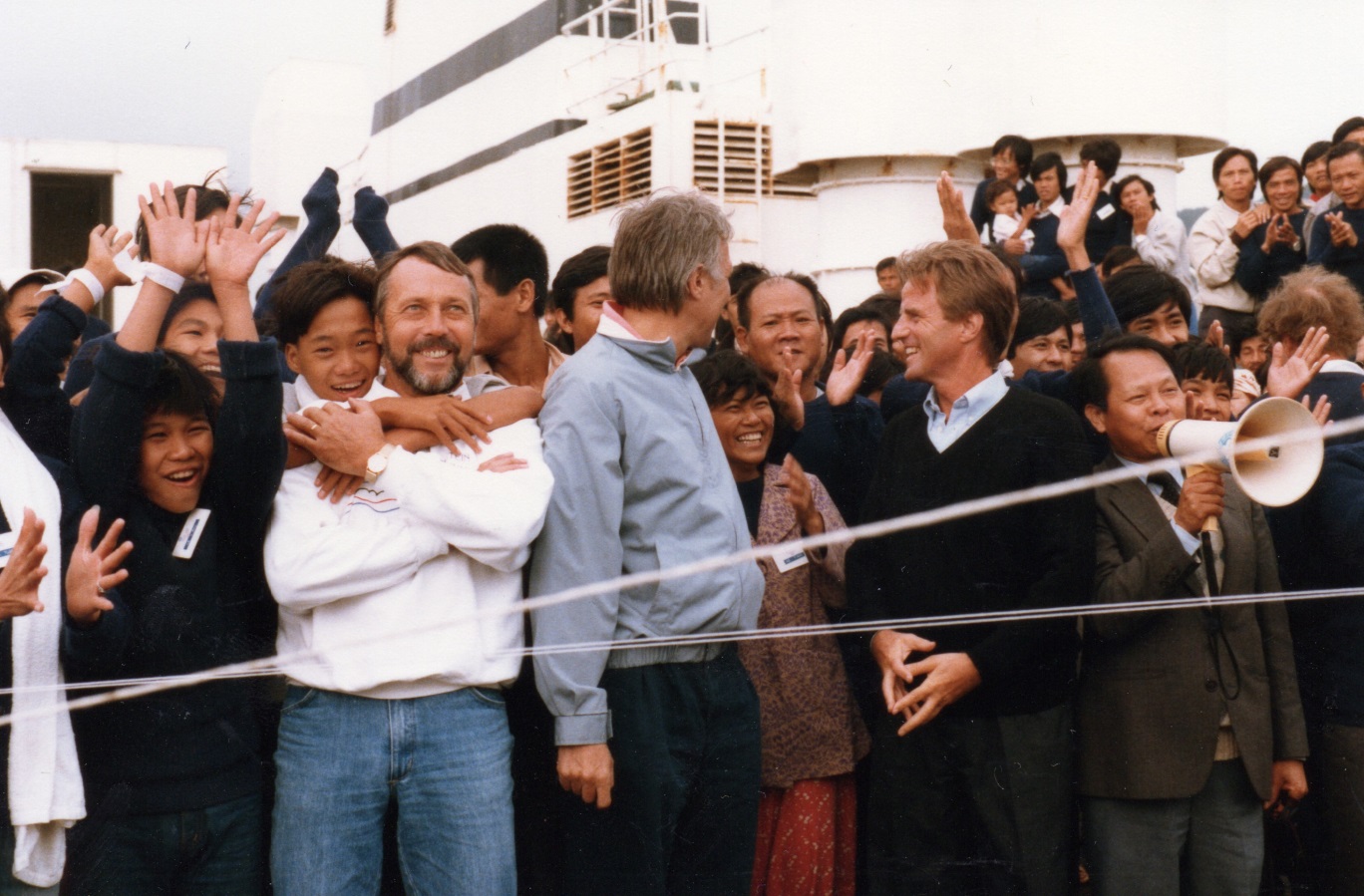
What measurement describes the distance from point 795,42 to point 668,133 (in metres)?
0.94

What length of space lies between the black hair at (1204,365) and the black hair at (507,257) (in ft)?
4.70

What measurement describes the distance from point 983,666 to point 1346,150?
9.56ft

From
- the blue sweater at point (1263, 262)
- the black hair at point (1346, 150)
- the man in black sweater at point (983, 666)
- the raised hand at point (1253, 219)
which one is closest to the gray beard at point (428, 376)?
the man in black sweater at point (983, 666)

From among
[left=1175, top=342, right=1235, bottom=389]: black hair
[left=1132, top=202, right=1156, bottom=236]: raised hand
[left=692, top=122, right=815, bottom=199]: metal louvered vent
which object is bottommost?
[left=1175, top=342, right=1235, bottom=389]: black hair

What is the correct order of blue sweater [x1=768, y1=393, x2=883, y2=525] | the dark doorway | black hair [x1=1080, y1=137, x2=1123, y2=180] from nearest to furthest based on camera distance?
blue sweater [x1=768, y1=393, x2=883, y2=525], the dark doorway, black hair [x1=1080, y1=137, x2=1123, y2=180]

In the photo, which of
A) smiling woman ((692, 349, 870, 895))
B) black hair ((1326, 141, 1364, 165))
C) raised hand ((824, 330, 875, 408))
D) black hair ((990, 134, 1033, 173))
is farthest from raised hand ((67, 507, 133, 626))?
black hair ((990, 134, 1033, 173))

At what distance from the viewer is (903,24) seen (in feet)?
22.0

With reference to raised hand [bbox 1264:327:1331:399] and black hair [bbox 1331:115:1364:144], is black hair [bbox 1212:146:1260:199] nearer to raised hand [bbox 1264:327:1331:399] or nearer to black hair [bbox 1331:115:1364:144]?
black hair [bbox 1331:115:1364:144]

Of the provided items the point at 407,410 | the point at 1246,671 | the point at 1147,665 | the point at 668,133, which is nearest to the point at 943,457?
the point at 1147,665

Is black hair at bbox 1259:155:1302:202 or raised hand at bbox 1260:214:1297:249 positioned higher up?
black hair at bbox 1259:155:1302:202

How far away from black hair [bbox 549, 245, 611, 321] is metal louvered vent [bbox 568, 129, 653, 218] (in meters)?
4.30

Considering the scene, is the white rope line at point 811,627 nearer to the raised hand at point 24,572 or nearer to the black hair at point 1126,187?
the raised hand at point 24,572

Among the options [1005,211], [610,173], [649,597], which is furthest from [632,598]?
[610,173]

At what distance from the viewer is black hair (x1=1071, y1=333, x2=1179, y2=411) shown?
278 centimetres
